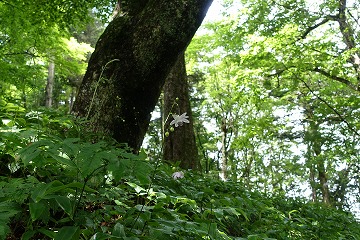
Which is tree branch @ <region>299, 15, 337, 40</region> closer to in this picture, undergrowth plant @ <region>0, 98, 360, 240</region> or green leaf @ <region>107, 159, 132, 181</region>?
undergrowth plant @ <region>0, 98, 360, 240</region>

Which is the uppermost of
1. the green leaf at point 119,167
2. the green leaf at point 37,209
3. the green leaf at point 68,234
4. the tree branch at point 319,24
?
the tree branch at point 319,24

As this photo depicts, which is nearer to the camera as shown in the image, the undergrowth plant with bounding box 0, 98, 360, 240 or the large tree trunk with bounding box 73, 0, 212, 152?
the undergrowth plant with bounding box 0, 98, 360, 240

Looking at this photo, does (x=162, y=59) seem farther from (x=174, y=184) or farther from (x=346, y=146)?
(x=346, y=146)

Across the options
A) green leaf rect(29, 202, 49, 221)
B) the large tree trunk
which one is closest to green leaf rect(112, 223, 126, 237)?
green leaf rect(29, 202, 49, 221)

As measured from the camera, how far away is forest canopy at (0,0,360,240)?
128cm

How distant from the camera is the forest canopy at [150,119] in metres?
1.28

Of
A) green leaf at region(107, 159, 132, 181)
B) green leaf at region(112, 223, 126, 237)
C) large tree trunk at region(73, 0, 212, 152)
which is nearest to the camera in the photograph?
green leaf at region(107, 159, 132, 181)

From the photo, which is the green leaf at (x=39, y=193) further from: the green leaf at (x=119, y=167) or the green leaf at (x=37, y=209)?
the green leaf at (x=119, y=167)

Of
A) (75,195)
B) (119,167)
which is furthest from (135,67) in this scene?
(119,167)

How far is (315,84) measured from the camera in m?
11.7

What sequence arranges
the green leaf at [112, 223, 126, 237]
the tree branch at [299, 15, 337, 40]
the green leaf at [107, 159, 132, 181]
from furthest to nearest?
the tree branch at [299, 15, 337, 40]
the green leaf at [112, 223, 126, 237]
the green leaf at [107, 159, 132, 181]

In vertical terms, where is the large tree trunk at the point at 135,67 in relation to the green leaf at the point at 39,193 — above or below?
above

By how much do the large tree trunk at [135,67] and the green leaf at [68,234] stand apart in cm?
149

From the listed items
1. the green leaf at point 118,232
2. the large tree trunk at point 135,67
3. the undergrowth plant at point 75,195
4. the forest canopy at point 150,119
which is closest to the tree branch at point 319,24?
the forest canopy at point 150,119
